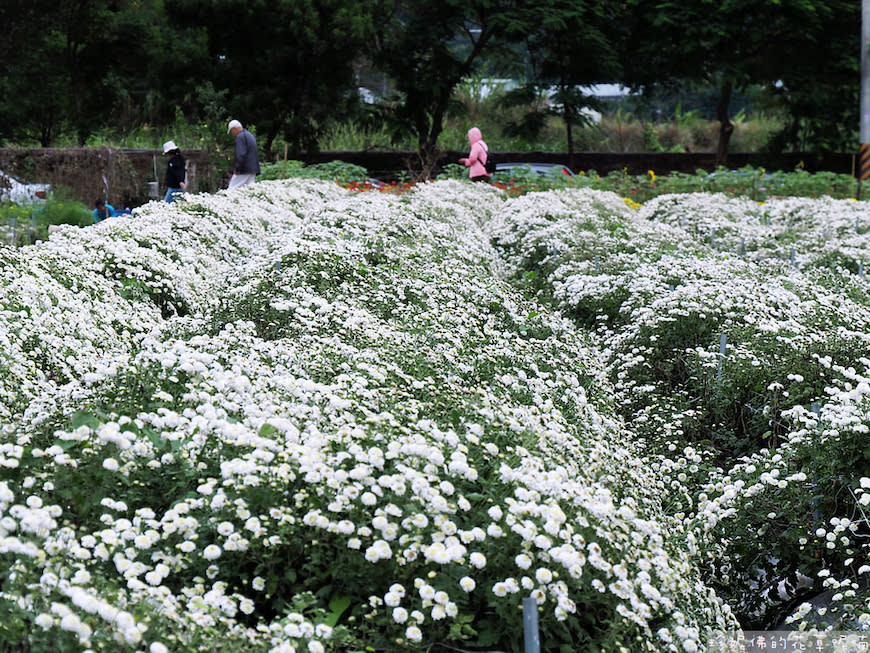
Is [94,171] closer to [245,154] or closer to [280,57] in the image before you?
[245,154]

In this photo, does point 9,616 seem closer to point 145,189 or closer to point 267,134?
point 145,189

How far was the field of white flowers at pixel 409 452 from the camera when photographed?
2928mm

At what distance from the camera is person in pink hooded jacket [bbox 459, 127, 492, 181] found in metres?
20.2

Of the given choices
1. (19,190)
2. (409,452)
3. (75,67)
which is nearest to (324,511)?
(409,452)

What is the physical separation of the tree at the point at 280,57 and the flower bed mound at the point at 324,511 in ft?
75.4

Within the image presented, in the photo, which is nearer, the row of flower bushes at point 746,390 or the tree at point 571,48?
the row of flower bushes at point 746,390

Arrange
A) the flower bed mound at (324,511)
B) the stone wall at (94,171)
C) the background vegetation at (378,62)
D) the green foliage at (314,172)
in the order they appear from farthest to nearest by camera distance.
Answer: the background vegetation at (378,62), the green foliage at (314,172), the stone wall at (94,171), the flower bed mound at (324,511)

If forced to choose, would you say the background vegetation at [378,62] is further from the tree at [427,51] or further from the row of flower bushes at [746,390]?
the row of flower bushes at [746,390]

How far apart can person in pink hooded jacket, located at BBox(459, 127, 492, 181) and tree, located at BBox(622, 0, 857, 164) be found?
1231cm

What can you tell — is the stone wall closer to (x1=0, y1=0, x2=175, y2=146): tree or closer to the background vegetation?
the background vegetation

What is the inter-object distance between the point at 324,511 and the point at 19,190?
15571mm

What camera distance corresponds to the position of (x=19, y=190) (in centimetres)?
1692

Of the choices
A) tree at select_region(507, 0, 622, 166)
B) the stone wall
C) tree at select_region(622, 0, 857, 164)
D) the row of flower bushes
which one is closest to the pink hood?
the stone wall

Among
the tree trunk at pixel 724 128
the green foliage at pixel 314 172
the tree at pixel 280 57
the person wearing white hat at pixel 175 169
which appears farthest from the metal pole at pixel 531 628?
the tree trunk at pixel 724 128
